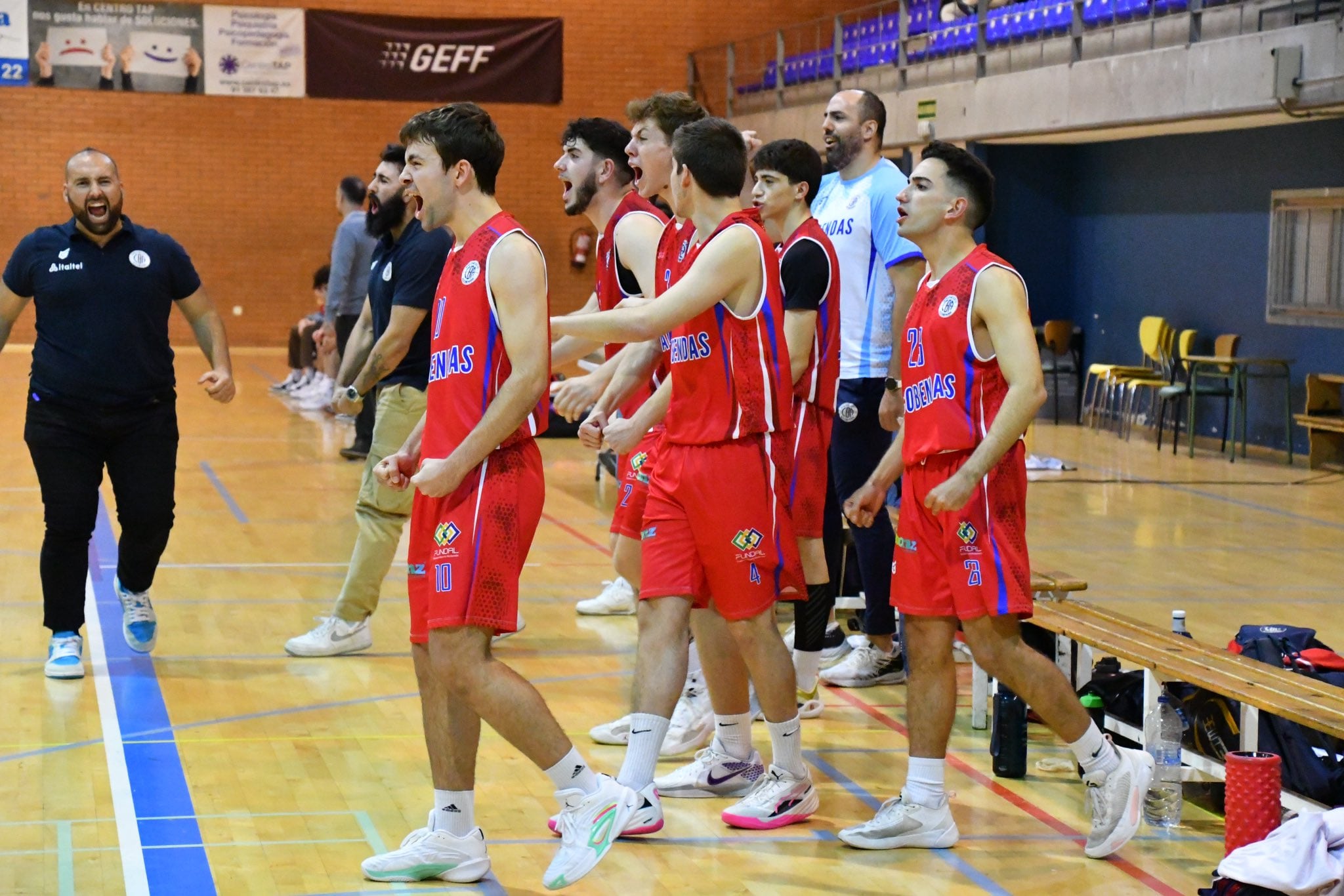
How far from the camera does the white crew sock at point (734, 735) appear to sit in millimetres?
4625

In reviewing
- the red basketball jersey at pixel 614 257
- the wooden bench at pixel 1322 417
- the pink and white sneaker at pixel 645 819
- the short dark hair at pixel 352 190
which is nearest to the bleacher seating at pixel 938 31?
the wooden bench at pixel 1322 417

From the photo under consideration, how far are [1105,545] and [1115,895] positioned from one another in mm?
5673

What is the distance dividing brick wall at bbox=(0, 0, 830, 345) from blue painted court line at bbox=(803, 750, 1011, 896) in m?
17.7

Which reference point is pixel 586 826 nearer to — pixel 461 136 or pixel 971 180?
pixel 461 136

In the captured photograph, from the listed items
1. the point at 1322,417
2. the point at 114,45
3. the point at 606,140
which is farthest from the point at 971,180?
the point at 114,45

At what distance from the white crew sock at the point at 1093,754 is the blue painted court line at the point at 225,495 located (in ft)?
21.0

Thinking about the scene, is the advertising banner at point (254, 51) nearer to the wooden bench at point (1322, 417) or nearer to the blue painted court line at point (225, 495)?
the blue painted court line at point (225, 495)

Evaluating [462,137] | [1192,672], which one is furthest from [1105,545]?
[462,137]

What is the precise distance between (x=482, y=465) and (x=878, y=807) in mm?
1696

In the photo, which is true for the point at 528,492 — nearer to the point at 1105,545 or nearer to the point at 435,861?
the point at 435,861

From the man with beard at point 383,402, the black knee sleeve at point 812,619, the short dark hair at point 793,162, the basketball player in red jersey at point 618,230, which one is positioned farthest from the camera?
the man with beard at point 383,402

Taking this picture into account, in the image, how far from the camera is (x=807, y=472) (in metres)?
4.92

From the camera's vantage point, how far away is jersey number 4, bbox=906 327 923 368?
165 inches

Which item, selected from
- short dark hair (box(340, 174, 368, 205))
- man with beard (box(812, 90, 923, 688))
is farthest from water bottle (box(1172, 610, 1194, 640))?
short dark hair (box(340, 174, 368, 205))
